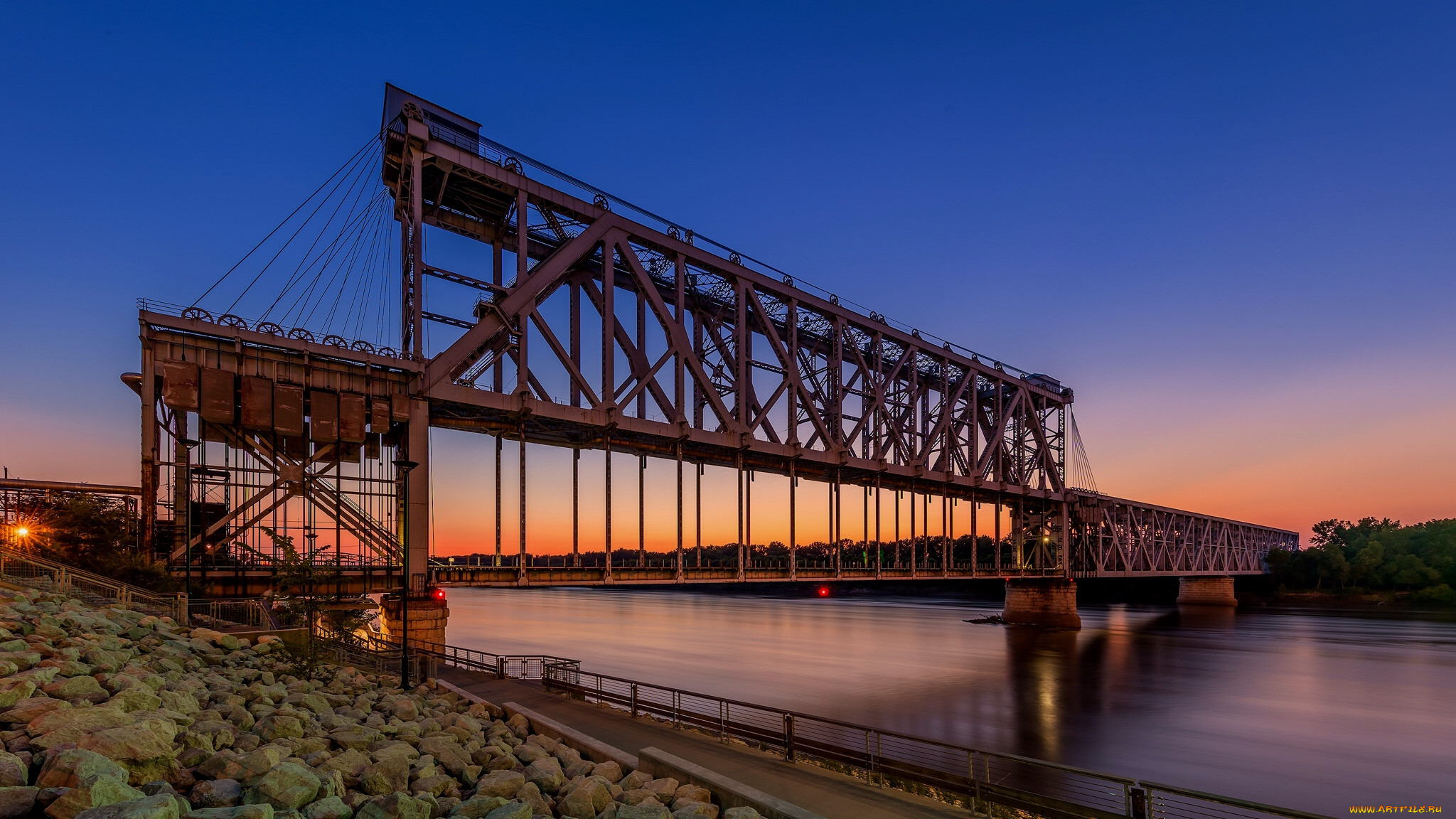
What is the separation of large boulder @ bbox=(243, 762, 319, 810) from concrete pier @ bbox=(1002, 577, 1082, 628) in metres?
101

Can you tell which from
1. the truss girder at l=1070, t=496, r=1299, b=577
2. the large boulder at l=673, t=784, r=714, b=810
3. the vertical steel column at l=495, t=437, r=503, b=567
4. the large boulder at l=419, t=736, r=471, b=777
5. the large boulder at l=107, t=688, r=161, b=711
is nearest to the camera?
the large boulder at l=107, t=688, r=161, b=711

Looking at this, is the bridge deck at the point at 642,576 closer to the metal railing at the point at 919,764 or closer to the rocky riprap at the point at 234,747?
the metal railing at the point at 919,764

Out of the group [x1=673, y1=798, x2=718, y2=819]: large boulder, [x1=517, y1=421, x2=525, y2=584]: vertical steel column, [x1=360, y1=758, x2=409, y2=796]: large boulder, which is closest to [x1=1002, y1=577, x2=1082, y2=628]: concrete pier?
[x1=517, y1=421, x2=525, y2=584]: vertical steel column

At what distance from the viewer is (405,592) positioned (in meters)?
29.5

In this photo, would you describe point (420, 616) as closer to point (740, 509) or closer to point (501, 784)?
point (740, 509)

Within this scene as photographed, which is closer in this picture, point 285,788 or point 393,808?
point 285,788

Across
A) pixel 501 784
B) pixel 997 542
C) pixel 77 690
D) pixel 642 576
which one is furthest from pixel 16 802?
pixel 997 542

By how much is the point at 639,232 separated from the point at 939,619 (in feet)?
333

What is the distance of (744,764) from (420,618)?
2271 centimetres

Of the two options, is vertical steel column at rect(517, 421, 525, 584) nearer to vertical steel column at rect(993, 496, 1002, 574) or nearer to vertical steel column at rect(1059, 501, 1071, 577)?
vertical steel column at rect(993, 496, 1002, 574)

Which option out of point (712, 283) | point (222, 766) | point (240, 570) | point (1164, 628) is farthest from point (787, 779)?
point (1164, 628)

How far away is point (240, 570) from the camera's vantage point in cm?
3356

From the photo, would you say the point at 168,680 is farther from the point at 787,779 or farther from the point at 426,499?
the point at 426,499

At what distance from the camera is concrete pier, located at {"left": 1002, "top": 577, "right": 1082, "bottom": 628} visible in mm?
100750
